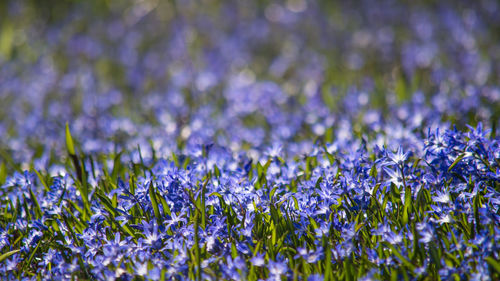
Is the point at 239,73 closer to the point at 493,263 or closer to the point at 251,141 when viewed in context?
the point at 251,141

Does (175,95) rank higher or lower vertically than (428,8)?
lower

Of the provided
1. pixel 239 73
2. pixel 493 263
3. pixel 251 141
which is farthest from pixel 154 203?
pixel 239 73

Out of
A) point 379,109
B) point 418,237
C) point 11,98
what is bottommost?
point 418,237

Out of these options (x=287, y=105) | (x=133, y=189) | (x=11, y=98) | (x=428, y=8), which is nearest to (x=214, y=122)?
(x=287, y=105)

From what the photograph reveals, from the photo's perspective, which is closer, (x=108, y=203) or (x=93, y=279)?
(x=93, y=279)

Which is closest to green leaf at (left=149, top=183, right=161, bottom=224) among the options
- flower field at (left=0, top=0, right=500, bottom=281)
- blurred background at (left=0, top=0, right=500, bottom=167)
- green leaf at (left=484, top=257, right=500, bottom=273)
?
flower field at (left=0, top=0, right=500, bottom=281)

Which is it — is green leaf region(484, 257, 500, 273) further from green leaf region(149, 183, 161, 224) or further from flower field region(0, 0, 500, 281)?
green leaf region(149, 183, 161, 224)

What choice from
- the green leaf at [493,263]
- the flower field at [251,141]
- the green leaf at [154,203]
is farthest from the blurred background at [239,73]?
the green leaf at [493,263]

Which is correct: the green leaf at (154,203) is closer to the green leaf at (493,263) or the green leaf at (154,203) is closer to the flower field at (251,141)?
the flower field at (251,141)

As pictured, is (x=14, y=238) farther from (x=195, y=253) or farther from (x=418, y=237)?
(x=418, y=237)
